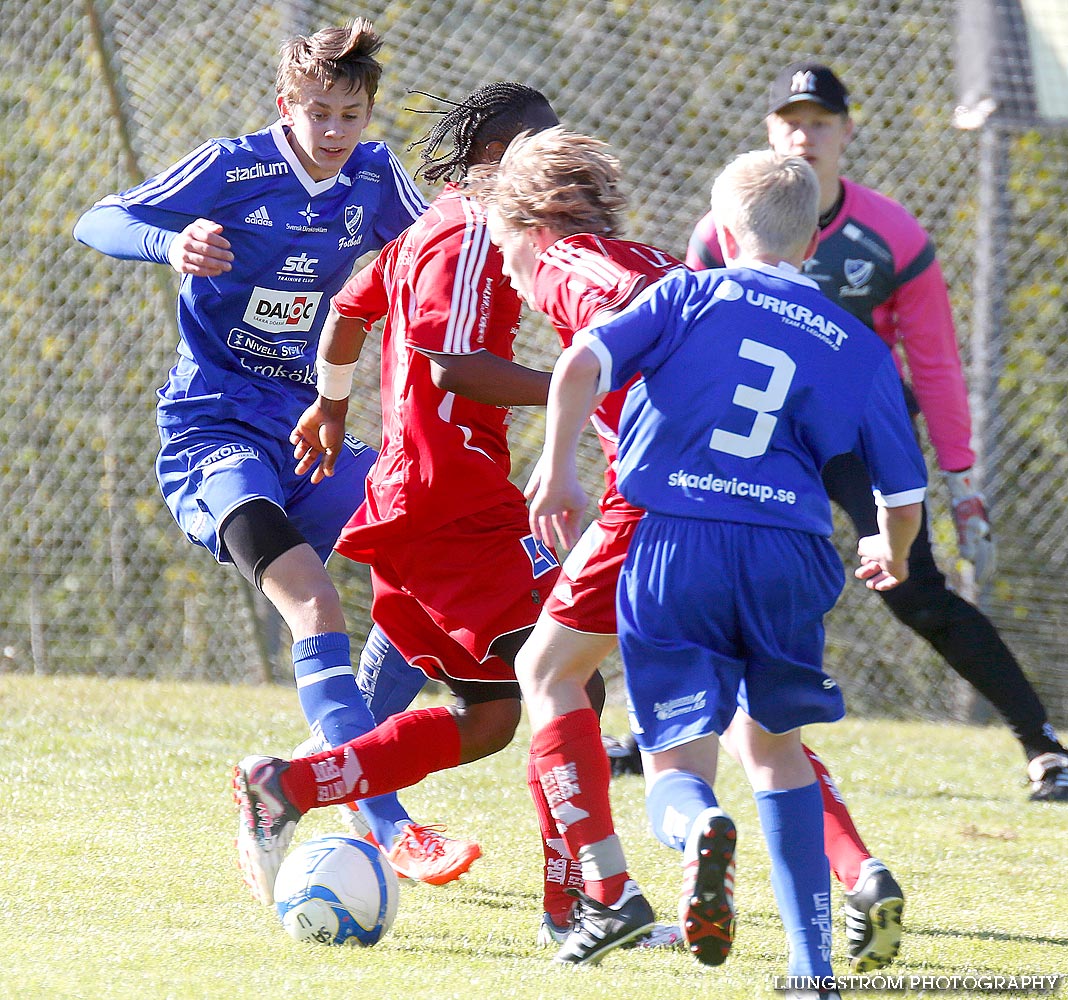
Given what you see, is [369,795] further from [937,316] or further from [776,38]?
[776,38]

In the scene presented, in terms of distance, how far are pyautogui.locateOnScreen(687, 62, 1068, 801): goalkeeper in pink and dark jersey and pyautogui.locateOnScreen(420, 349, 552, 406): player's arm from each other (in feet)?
5.09

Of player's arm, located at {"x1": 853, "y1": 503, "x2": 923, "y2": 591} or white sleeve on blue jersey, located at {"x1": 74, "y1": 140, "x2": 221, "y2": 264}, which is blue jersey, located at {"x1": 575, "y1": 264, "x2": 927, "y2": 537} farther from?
white sleeve on blue jersey, located at {"x1": 74, "y1": 140, "x2": 221, "y2": 264}

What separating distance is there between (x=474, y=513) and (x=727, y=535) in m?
0.98

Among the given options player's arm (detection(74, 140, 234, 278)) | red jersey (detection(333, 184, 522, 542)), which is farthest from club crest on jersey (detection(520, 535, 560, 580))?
player's arm (detection(74, 140, 234, 278))

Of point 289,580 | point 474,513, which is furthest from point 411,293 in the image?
point 289,580

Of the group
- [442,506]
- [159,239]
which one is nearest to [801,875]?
[442,506]

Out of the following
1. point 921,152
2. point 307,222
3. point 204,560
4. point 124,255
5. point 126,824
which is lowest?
point 204,560

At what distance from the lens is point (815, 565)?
99.5 inches

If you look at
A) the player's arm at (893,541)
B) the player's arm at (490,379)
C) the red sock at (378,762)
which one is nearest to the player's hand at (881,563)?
the player's arm at (893,541)

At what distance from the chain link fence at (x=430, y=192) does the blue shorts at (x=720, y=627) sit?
4.99 meters

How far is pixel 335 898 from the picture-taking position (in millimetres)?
2873

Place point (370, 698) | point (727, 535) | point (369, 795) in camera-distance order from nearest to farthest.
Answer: point (727, 535) → point (369, 795) → point (370, 698)

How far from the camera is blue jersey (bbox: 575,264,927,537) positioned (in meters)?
2.48

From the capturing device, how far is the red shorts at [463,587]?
10.8ft
